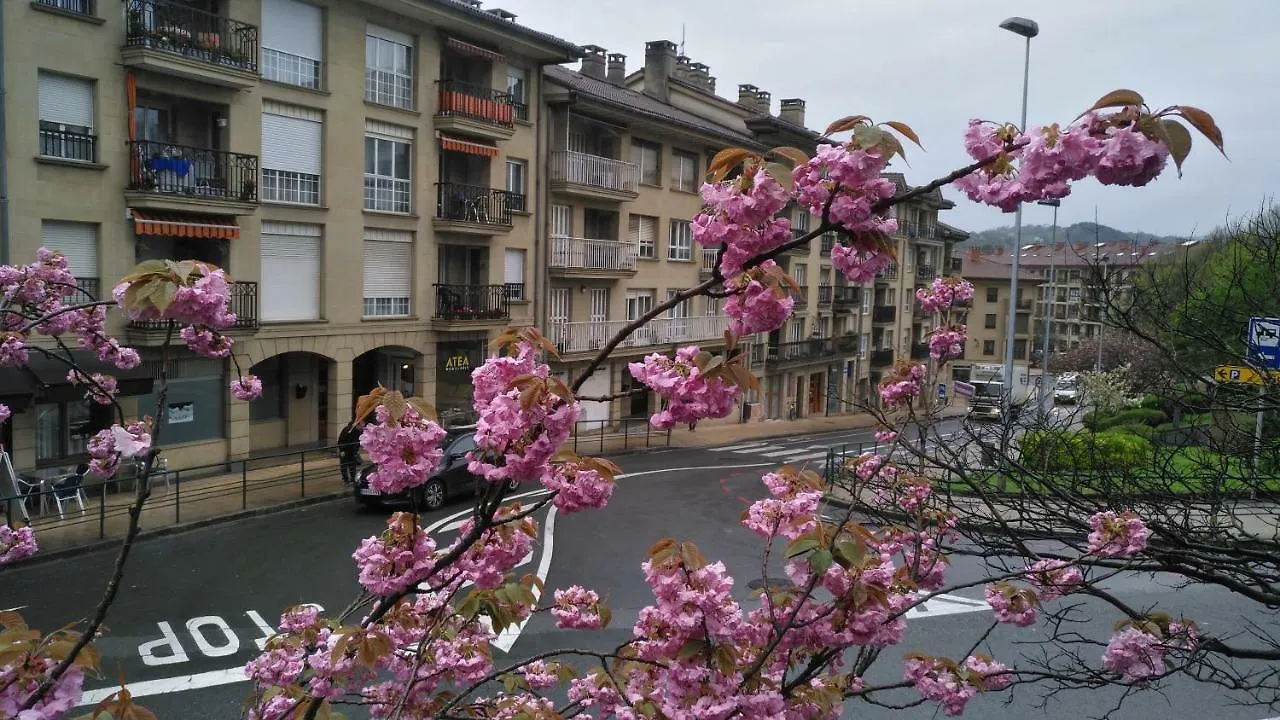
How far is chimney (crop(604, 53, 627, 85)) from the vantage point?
37938mm

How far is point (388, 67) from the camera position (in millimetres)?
22594

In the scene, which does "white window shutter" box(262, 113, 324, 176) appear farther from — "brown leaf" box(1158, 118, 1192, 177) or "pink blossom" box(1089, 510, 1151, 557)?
"brown leaf" box(1158, 118, 1192, 177)

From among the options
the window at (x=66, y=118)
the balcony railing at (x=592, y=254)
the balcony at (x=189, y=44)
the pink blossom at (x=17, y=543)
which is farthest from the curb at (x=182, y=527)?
the balcony railing at (x=592, y=254)

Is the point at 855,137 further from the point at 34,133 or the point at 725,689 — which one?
the point at 34,133

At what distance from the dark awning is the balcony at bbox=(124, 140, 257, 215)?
133 inches

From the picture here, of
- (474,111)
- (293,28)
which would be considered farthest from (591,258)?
(293,28)

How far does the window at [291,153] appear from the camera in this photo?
2006 cm

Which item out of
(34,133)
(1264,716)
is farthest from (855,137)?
(34,133)

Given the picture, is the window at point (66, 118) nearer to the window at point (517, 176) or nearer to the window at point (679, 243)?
the window at point (517, 176)

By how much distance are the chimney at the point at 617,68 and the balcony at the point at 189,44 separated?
2073cm

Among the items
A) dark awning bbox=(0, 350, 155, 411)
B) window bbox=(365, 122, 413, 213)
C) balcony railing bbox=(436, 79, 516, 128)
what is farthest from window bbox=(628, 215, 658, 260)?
dark awning bbox=(0, 350, 155, 411)

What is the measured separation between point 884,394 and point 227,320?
6139 mm

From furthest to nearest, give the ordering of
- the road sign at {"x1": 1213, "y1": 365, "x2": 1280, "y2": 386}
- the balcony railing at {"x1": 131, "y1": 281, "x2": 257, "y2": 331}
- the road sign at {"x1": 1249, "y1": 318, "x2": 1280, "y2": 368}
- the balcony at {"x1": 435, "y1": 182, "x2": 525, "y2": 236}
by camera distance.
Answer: the balcony at {"x1": 435, "y1": 182, "x2": 525, "y2": 236} → the balcony railing at {"x1": 131, "y1": 281, "x2": 257, "y2": 331} → the road sign at {"x1": 1213, "y1": 365, "x2": 1280, "y2": 386} → the road sign at {"x1": 1249, "y1": 318, "x2": 1280, "y2": 368}

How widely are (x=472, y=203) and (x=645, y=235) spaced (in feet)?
31.6
